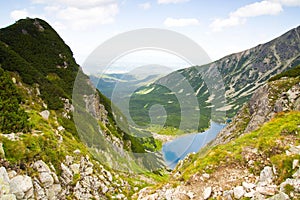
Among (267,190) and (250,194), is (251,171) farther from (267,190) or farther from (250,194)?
(267,190)

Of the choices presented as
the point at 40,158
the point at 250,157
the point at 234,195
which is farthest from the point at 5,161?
the point at 250,157

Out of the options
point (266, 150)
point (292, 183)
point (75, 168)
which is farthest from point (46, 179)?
point (292, 183)

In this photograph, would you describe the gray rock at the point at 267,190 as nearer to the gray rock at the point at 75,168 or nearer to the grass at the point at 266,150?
the grass at the point at 266,150

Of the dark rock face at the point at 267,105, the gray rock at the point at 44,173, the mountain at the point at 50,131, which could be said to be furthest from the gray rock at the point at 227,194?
the dark rock face at the point at 267,105

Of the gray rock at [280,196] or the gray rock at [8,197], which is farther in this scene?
the gray rock at [8,197]

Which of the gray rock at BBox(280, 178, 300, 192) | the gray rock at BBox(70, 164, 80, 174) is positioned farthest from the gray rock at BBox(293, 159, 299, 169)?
the gray rock at BBox(70, 164, 80, 174)

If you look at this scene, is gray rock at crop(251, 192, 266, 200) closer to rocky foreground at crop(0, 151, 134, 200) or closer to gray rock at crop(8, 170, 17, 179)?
rocky foreground at crop(0, 151, 134, 200)

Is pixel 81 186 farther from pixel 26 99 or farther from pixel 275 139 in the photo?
pixel 26 99
